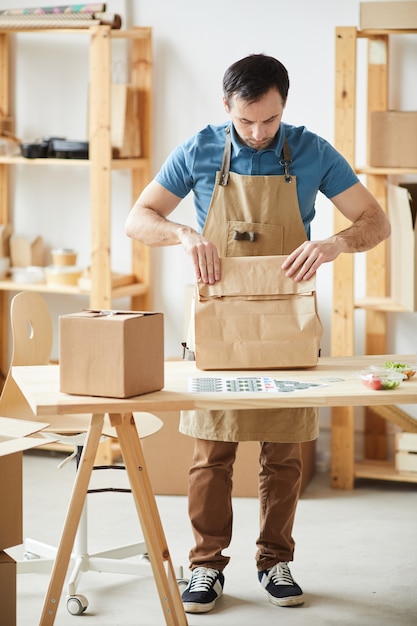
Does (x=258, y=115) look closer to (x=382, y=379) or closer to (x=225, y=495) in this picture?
(x=382, y=379)

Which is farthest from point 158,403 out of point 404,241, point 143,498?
point 404,241

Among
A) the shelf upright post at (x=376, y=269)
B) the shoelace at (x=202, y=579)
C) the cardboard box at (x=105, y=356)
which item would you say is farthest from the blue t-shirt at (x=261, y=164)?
the shelf upright post at (x=376, y=269)

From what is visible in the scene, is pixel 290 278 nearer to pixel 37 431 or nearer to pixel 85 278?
pixel 37 431

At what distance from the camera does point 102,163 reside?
4.15 metres

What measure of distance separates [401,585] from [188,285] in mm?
1758

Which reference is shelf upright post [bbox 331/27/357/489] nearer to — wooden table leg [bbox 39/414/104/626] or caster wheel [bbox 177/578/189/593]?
caster wheel [bbox 177/578/189/593]

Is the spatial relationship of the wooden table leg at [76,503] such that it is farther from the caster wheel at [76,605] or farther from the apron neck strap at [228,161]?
the apron neck strap at [228,161]

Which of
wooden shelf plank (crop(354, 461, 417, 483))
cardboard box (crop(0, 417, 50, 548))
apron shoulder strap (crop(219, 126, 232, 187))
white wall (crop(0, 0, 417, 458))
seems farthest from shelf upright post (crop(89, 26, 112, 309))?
cardboard box (crop(0, 417, 50, 548))

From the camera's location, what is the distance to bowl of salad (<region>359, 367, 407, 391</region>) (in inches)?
91.2

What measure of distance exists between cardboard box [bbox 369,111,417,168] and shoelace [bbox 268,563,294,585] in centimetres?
169

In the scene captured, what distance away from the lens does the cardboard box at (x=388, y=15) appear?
3.75m

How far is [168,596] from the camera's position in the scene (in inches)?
101

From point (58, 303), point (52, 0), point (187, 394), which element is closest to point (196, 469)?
point (187, 394)

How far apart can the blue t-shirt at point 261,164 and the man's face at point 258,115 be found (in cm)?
8
